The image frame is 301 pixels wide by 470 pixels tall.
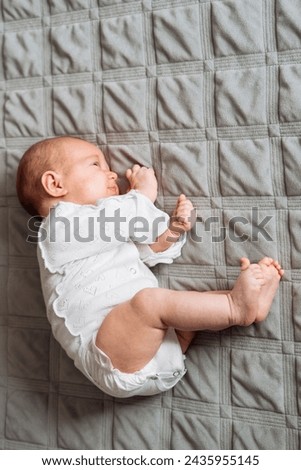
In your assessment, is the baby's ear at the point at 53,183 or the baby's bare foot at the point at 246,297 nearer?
the baby's bare foot at the point at 246,297

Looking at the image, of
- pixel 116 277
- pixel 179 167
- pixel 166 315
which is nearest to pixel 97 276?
pixel 116 277

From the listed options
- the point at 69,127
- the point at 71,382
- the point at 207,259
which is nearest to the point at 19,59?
the point at 69,127

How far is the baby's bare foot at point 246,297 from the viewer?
1.07 m

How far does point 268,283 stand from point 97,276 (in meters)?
0.39

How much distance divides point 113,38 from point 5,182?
0.49m

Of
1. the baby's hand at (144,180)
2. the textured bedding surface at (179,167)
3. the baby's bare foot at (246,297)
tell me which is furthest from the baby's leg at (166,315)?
the baby's hand at (144,180)

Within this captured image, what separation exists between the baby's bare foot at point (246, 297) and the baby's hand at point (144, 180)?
0.31 m

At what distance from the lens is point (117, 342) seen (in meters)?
1.08

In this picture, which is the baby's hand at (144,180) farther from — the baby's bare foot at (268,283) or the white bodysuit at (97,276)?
the baby's bare foot at (268,283)

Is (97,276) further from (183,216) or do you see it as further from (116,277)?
(183,216)

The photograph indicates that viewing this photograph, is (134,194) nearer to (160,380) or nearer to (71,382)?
(160,380)

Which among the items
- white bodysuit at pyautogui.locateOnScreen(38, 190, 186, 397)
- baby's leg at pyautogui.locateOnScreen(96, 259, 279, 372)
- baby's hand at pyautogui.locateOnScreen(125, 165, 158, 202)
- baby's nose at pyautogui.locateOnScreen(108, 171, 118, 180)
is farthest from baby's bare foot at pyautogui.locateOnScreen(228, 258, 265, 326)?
baby's nose at pyautogui.locateOnScreen(108, 171, 118, 180)

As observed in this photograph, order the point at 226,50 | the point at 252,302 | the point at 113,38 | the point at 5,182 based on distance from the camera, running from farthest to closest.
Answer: the point at 5,182 < the point at 113,38 < the point at 226,50 < the point at 252,302

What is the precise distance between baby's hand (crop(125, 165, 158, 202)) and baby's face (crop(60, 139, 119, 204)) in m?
0.06
